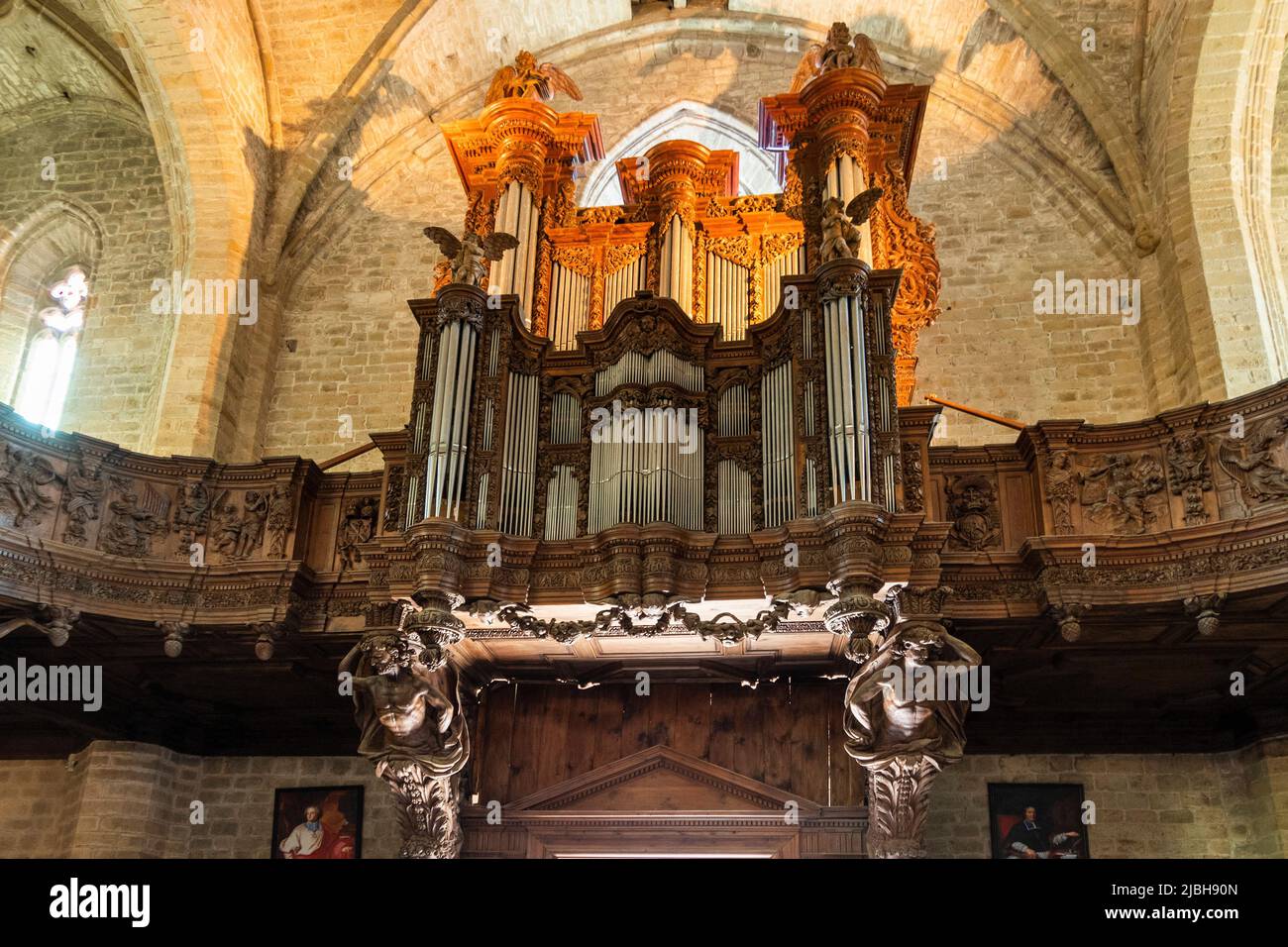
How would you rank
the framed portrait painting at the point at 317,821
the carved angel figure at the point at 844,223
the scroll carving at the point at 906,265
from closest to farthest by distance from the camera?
1. the carved angel figure at the point at 844,223
2. the scroll carving at the point at 906,265
3. the framed portrait painting at the point at 317,821

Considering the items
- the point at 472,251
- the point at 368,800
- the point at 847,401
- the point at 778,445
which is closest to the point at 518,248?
the point at 472,251

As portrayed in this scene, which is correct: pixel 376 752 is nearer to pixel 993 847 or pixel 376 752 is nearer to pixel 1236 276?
pixel 993 847

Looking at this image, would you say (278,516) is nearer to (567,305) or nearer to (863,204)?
(567,305)

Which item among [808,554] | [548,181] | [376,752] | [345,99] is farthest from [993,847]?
[345,99]

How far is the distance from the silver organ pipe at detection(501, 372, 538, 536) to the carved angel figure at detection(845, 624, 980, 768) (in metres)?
3.04

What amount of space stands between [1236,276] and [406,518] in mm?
9946

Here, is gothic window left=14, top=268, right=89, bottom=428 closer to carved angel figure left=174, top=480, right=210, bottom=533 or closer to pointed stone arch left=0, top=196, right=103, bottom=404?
pointed stone arch left=0, top=196, right=103, bottom=404

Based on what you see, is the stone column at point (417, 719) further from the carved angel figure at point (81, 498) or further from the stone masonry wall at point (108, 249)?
the stone masonry wall at point (108, 249)

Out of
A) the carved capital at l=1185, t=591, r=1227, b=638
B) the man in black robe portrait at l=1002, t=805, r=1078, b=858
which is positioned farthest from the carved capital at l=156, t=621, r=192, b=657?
the carved capital at l=1185, t=591, r=1227, b=638

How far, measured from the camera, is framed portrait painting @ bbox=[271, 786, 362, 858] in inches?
537

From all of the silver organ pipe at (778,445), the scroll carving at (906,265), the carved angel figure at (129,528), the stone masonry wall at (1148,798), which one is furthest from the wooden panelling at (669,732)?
the carved angel figure at (129,528)

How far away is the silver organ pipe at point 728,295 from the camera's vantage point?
41.3 feet

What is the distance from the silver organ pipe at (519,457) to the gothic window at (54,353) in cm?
900

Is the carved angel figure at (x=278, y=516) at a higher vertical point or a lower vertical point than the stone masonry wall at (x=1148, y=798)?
higher
